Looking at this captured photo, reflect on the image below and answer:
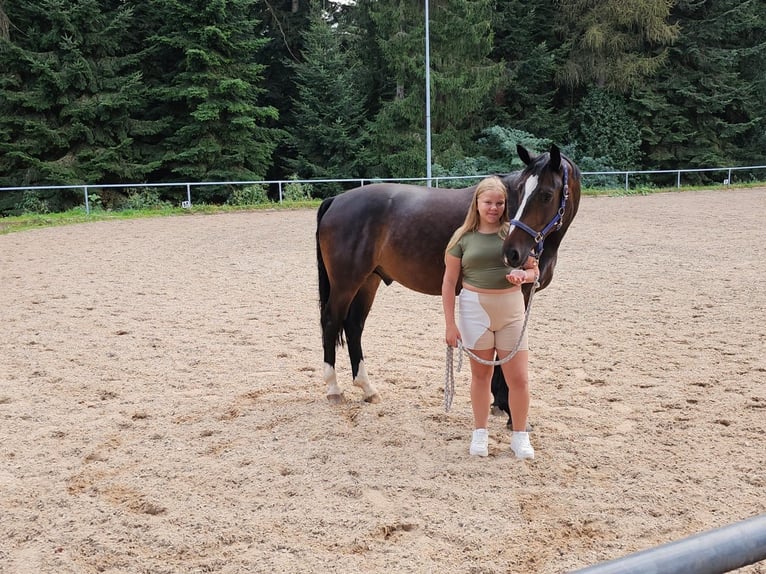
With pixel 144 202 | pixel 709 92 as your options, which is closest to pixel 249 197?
pixel 144 202

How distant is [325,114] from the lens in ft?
85.9

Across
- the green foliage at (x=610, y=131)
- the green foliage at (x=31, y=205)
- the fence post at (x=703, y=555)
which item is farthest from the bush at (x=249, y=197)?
the fence post at (x=703, y=555)

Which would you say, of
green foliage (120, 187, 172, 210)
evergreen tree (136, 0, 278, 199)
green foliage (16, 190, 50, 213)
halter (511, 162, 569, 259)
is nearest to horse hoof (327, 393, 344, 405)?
halter (511, 162, 569, 259)

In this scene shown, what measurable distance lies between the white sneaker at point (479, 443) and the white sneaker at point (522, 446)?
0.54 ft

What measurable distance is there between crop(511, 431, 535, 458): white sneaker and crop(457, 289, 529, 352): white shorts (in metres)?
0.54

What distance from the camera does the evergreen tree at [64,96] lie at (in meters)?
21.3

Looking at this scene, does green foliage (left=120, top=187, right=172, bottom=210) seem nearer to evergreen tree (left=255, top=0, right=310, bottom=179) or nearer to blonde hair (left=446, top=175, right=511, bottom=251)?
evergreen tree (left=255, top=0, right=310, bottom=179)

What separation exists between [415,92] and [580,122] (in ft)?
27.2

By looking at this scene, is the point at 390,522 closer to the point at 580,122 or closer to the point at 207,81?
the point at 207,81

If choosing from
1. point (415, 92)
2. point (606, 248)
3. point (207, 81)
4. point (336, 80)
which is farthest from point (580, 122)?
point (606, 248)

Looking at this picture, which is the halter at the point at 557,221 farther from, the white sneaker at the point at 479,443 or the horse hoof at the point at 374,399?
the horse hoof at the point at 374,399

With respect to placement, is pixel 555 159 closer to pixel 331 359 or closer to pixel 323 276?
pixel 323 276

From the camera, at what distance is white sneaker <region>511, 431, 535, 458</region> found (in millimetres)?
3447

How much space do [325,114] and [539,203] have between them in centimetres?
2404
